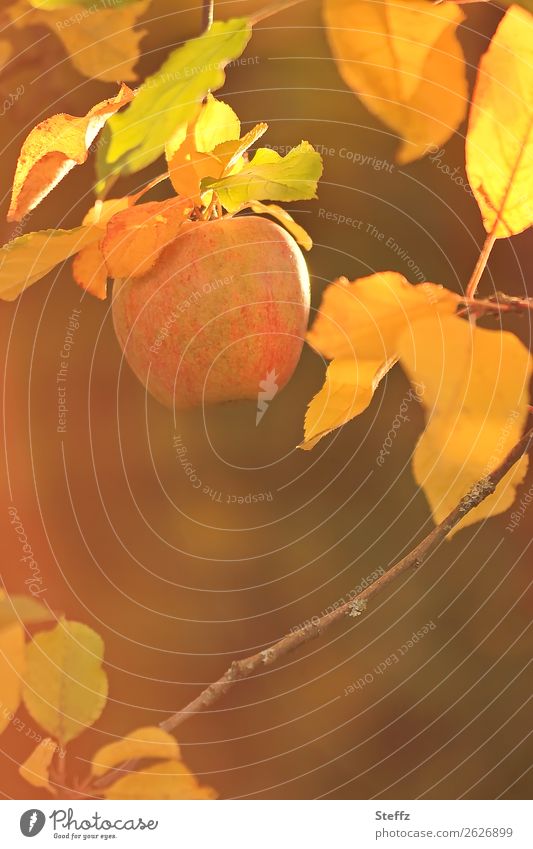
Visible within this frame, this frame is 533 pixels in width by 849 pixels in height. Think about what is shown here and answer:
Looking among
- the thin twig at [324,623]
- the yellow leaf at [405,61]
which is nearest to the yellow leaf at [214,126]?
the yellow leaf at [405,61]

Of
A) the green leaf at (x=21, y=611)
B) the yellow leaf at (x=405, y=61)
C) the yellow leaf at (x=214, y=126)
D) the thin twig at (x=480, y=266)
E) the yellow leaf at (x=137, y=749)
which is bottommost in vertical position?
the yellow leaf at (x=137, y=749)

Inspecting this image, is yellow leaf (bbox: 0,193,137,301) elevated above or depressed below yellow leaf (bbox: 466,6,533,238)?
below

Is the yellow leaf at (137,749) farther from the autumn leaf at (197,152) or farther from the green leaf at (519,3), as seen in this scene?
the green leaf at (519,3)

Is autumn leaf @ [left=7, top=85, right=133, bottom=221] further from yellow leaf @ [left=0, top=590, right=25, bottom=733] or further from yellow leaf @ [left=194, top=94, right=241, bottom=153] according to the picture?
yellow leaf @ [left=0, top=590, right=25, bottom=733]

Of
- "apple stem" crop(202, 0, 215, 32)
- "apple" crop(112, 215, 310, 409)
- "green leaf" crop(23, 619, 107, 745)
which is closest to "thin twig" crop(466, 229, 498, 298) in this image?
"apple" crop(112, 215, 310, 409)

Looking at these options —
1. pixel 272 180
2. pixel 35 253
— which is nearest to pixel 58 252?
pixel 35 253
